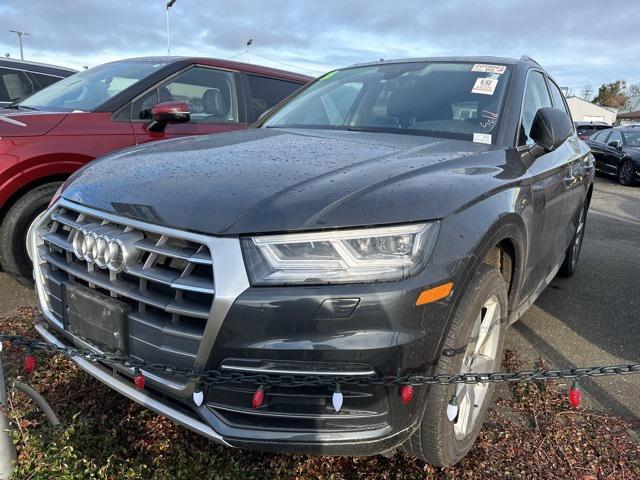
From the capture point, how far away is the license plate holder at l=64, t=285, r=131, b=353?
5.92 feet

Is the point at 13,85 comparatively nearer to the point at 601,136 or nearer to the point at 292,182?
the point at 292,182

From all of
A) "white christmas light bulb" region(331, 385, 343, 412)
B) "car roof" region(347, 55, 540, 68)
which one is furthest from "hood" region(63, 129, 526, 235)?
"car roof" region(347, 55, 540, 68)

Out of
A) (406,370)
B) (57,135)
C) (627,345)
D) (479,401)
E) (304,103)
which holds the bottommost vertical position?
(627,345)

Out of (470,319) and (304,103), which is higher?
(304,103)

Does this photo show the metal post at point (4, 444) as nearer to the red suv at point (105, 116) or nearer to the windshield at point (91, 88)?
the red suv at point (105, 116)

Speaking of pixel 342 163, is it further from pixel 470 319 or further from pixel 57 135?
pixel 57 135

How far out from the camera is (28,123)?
3.56m

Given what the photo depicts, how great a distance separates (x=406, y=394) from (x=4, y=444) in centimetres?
142

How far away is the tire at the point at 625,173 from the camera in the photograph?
1256 centimetres

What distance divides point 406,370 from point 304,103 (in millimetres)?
2383

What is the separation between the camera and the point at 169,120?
3795 mm

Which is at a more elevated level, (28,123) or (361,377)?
(28,123)

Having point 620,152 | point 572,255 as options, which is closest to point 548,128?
point 572,255

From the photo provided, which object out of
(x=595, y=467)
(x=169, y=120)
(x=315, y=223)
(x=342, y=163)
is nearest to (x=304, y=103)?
(x=169, y=120)
